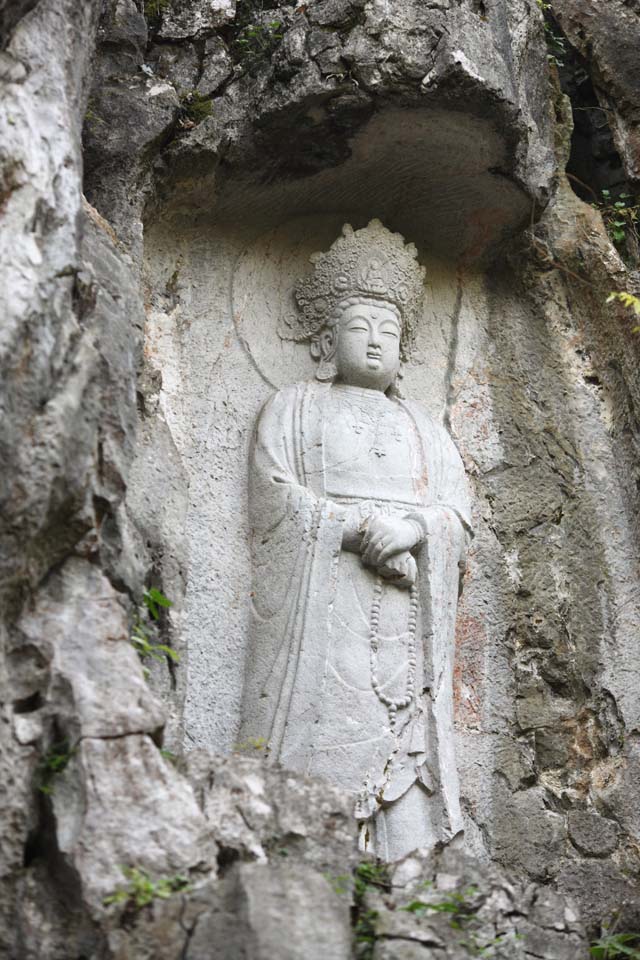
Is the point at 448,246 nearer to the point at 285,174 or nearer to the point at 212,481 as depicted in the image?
the point at 285,174

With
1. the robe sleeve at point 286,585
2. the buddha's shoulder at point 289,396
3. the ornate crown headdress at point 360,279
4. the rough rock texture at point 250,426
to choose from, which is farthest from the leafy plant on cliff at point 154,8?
the robe sleeve at point 286,585

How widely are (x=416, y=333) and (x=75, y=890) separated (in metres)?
4.13

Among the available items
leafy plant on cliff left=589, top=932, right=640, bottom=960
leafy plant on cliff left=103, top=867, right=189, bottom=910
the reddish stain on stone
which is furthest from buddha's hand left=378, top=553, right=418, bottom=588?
leafy plant on cliff left=103, top=867, right=189, bottom=910

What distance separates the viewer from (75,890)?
16.5 ft

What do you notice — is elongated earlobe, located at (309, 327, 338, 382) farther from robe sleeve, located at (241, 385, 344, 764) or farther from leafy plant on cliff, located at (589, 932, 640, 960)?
leafy plant on cliff, located at (589, 932, 640, 960)

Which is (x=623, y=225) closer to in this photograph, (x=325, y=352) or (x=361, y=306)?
(x=361, y=306)

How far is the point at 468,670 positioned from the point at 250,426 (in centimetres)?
161

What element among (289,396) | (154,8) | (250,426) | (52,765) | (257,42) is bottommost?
(52,765)

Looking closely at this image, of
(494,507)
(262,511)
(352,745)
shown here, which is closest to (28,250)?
(262,511)

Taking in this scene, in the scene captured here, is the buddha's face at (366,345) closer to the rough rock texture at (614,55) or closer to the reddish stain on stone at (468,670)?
the reddish stain on stone at (468,670)

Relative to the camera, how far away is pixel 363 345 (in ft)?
25.6

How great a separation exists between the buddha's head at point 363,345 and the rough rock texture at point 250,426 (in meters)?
0.26

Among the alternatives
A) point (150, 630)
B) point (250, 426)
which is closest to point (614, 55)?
point (250, 426)

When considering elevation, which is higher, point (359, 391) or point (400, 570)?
point (359, 391)
